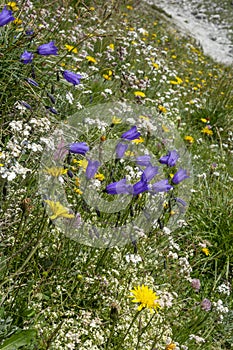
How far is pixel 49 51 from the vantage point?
2305 millimetres

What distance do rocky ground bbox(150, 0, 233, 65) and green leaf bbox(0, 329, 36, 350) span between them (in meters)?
15.5

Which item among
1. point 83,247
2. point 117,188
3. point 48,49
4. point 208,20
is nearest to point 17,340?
point 117,188

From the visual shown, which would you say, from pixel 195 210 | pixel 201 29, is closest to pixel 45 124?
pixel 195 210

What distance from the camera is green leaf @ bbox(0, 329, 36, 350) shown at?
1755 millimetres

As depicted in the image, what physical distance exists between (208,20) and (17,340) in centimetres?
2398

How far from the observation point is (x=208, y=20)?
2350 cm

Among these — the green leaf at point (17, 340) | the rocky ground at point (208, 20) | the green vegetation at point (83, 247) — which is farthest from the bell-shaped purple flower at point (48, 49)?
the rocky ground at point (208, 20)

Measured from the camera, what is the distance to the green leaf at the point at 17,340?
5.76 feet

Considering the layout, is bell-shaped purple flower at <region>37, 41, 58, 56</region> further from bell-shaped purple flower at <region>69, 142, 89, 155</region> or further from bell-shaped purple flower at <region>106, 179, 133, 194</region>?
bell-shaped purple flower at <region>106, 179, 133, 194</region>

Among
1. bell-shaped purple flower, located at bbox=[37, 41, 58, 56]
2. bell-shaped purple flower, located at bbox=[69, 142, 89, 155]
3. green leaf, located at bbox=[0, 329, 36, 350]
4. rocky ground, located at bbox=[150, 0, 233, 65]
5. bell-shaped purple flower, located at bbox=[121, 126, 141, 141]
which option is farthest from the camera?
rocky ground, located at bbox=[150, 0, 233, 65]

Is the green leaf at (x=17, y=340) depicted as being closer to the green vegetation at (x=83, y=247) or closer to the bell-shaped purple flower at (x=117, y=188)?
the green vegetation at (x=83, y=247)

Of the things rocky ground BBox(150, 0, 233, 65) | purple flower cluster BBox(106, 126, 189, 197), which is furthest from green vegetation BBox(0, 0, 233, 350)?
rocky ground BBox(150, 0, 233, 65)

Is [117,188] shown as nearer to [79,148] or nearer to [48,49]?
[79,148]

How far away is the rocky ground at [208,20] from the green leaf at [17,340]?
1549cm
